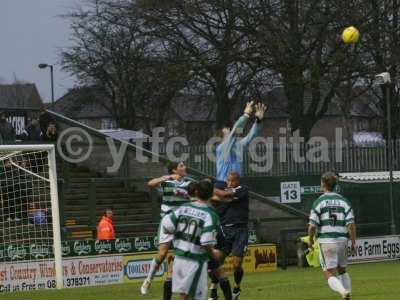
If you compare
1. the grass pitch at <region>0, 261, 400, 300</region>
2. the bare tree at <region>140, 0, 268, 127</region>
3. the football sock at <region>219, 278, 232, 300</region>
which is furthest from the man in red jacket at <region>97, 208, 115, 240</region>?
the bare tree at <region>140, 0, 268, 127</region>

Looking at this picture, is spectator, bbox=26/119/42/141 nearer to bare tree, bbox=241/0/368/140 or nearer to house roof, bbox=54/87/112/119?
bare tree, bbox=241/0/368/140

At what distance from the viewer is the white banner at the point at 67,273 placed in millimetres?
21406

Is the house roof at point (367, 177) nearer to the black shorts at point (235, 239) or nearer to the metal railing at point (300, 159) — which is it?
the metal railing at point (300, 159)

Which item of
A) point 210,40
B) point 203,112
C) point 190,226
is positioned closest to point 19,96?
point 203,112

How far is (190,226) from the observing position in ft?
34.1

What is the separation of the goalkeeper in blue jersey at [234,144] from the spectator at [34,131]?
14.9 m

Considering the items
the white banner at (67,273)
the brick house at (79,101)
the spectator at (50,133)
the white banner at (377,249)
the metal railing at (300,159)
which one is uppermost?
the brick house at (79,101)

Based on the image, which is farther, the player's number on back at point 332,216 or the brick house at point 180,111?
the brick house at point 180,111

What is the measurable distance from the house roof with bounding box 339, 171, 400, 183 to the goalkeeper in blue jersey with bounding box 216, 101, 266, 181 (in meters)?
19.4

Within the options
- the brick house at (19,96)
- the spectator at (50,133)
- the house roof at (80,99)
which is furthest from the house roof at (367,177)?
the brick house at (19,96)

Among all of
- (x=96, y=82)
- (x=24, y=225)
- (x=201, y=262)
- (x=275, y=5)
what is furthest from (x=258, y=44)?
(x=201, y=262)

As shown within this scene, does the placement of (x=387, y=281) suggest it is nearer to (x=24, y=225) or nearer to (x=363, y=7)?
(x=24, y=225)

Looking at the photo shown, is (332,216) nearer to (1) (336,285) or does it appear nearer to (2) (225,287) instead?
(1) (336,285)

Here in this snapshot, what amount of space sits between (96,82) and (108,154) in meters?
26.1
